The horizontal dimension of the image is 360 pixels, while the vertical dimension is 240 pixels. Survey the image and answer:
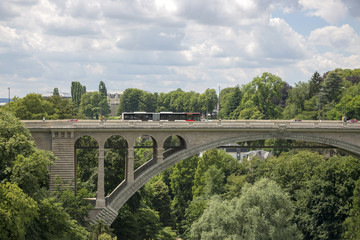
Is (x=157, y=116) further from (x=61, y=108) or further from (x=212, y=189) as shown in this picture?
(x=212, y=189)

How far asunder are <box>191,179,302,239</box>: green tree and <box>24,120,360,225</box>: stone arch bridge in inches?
222

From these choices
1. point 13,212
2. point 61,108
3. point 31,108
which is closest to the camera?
point 13,212

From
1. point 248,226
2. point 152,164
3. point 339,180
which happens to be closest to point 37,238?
Result: point 152,164

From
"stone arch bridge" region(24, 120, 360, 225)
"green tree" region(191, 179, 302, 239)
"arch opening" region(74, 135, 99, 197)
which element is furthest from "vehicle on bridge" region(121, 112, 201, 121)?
"green tree" region(191, 179, 302, 239)

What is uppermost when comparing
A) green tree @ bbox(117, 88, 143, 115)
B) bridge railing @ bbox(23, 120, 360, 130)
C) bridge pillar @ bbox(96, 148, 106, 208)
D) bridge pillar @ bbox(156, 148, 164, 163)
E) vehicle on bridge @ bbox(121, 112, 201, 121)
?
green tree @ bbox(117, 88, 143, 115)

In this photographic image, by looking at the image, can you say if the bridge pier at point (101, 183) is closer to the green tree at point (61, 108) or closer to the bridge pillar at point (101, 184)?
the bridge pillar at point (101, 184)

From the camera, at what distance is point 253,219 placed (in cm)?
4738

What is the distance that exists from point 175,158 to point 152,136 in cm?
311

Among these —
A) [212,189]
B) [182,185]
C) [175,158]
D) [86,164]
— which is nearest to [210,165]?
[182,185]

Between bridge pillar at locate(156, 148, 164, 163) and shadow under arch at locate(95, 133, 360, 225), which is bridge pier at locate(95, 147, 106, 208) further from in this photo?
bridge pillar at locate(156, 148, 164, 163)

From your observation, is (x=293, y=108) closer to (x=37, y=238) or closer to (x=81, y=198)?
(x=81, y=198)

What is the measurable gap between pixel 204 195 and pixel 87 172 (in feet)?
64.2

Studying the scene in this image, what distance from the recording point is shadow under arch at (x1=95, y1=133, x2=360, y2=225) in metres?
46.9

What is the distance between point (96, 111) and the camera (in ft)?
484
